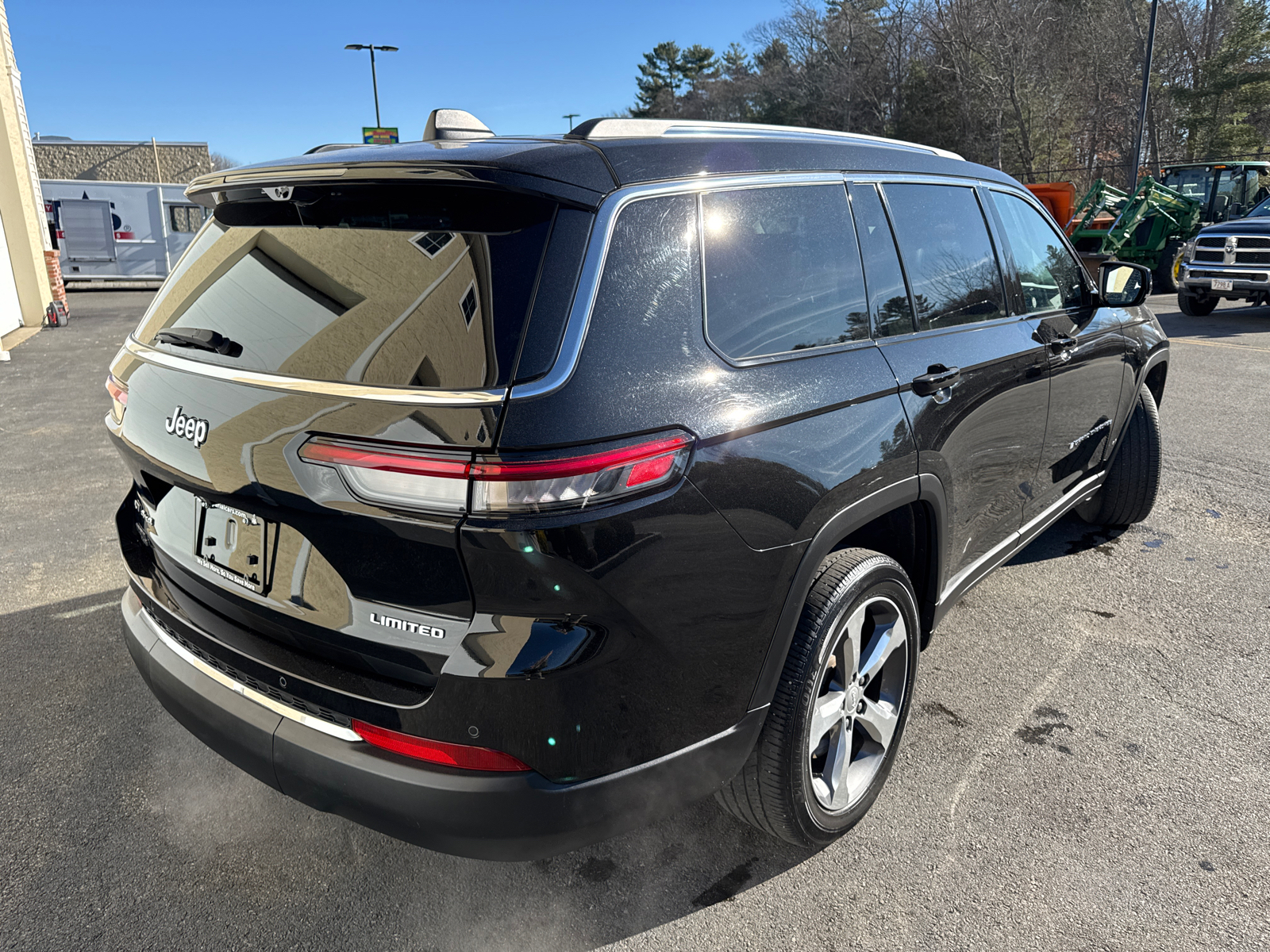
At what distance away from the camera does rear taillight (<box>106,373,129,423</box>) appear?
2.32 metres

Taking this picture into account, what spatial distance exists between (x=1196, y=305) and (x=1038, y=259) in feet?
44.1

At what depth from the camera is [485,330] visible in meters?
1.68

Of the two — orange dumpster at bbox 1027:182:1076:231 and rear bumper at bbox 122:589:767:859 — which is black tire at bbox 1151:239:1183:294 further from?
rear bumper at bbox 122:589:767:859

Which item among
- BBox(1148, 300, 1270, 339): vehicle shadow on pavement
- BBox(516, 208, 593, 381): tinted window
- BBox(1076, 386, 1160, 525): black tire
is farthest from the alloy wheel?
BBox(1148, 300, 1270, 339): vehicle shadow on pavement

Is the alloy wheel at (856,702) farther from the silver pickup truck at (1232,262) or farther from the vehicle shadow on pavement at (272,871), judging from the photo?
the silver pickup truck at (1232,262)

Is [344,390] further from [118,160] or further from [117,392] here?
[118,160]

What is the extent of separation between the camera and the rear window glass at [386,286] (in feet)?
5.56

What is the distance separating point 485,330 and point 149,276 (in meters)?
26.5

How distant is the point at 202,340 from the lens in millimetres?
2098

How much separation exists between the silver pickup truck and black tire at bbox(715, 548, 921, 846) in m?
13.8

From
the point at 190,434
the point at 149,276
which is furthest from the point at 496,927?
the point at 149,276

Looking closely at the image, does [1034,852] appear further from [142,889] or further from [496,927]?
[142,889]

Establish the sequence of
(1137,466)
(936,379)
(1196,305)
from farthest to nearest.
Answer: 1. (1196,305)
2. (1137,466)
3. (936,379)

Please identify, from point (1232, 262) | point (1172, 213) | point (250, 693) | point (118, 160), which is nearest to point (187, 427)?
point (250, 693)
